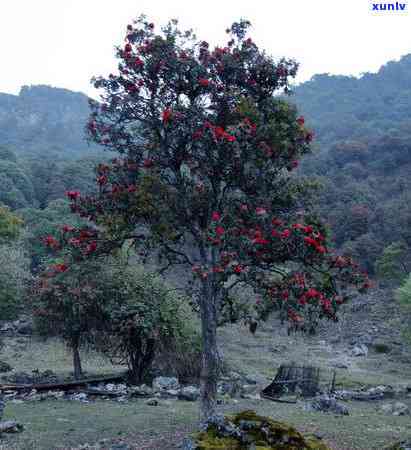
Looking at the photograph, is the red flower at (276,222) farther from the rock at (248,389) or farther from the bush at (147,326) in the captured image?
the rock at (248,389)

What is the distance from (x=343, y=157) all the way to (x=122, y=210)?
2656 inches

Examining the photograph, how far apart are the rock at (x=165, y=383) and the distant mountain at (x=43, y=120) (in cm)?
8721

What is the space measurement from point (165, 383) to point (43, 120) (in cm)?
11985

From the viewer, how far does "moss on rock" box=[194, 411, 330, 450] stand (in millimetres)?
5543

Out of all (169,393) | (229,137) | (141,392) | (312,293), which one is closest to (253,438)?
(312,293)

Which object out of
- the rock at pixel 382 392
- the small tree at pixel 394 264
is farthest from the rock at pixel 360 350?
the rock at pixel 382 392

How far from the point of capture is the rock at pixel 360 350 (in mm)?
37219

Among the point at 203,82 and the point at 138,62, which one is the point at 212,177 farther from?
the point at 138,62

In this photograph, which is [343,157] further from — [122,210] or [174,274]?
[122,210]

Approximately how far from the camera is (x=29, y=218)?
55031 millimetres

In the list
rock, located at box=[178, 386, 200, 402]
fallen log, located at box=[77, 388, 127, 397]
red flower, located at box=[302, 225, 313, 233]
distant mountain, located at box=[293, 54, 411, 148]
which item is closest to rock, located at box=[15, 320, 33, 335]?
fallen log, located at box=[77, 388, 127, 397]

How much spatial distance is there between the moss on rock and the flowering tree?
11.7 feet

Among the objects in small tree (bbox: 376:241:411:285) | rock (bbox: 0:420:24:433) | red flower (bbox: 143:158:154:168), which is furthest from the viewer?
small tree (bbox: 376:241:411:285)

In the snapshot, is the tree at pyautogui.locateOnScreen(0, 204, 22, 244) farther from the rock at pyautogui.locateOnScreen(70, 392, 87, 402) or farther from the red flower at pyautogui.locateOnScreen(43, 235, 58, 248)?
the red flower at pyautogui.locateOnScreen(43, 235, 58, 248)
